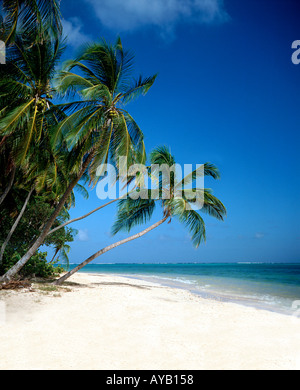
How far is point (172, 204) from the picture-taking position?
39.5ft

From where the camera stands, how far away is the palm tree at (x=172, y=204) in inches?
490

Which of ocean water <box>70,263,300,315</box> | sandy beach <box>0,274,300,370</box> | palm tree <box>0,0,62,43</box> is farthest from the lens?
ocean water <box>70,263,300,315</box>

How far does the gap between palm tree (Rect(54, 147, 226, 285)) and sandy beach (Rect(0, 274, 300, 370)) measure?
5679 millimetres

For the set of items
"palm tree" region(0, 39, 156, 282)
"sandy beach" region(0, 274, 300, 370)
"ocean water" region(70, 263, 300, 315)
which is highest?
"palm tree" region(0, 39, 156, 282)

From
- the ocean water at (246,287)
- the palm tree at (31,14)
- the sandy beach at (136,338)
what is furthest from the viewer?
the ocean water at (246,287)

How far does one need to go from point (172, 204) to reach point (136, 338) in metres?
7.91

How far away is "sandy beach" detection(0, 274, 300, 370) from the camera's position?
3.49 meters

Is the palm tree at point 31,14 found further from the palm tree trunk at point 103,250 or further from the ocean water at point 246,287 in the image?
the ocean water at point 246,287

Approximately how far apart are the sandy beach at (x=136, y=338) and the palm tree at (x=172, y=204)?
5679 mm

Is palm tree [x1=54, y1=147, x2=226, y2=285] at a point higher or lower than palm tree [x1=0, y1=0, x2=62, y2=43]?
lower

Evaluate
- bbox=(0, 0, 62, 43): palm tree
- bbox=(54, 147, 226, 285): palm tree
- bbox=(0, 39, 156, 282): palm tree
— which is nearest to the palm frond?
bbox=(54, 147, 226, 285): palm tree

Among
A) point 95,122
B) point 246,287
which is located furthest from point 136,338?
point 246,287

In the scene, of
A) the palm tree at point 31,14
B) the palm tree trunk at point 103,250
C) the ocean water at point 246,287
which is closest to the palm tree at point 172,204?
the palm tree trunk at point 103,250

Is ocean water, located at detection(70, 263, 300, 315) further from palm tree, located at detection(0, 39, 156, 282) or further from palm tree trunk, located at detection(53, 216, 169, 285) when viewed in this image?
palm tree, located at detection(0, 39, 156, 282)
